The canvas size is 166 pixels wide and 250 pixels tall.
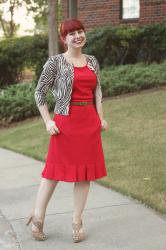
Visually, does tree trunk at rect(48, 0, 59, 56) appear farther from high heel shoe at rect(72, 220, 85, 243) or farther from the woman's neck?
high heel shoe at rect(72, 220, 85, 243)

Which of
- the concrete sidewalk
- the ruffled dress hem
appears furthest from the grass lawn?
the ruffled dress hem

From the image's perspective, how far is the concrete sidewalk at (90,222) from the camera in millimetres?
4316

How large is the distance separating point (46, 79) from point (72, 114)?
34cm

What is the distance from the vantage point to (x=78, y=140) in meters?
4.19

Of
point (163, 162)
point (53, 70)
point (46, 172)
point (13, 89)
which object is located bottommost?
point (13, 89)

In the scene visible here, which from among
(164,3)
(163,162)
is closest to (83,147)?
(163,162)

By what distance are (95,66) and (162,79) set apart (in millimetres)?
7889

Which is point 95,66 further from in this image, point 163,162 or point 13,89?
point 13,89

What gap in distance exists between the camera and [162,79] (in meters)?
12.0

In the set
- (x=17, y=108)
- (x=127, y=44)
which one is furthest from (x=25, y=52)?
(x=17, y=108)

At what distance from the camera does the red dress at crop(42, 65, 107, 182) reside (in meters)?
4.17

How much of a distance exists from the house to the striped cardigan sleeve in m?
11.5

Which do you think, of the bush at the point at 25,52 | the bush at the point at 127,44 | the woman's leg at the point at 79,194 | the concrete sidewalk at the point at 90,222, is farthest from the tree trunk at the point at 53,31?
the woman's leg at the point at 79,194

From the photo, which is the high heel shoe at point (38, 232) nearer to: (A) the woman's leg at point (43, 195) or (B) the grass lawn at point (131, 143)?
(A) the woman's leg at point (43, 195)
